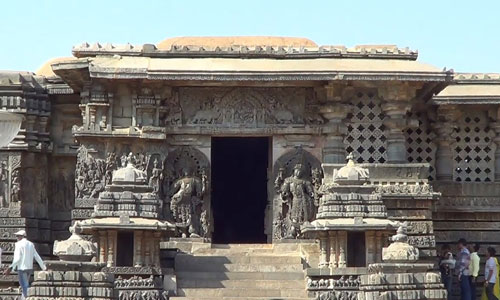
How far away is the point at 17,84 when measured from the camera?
1278 inches

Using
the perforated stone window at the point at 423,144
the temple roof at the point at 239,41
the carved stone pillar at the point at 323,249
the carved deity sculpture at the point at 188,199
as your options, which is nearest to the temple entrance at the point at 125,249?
the carved deity sculpture at the point at 188,199

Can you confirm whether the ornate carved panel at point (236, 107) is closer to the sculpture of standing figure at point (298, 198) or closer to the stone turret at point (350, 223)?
the sculpture of standing figure at point (298, 198)

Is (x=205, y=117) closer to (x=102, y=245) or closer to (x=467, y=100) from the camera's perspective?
(x=102, y=245)

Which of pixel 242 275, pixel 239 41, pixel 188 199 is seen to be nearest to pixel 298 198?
pixel 188 199

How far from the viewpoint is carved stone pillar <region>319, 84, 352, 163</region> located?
31078mm

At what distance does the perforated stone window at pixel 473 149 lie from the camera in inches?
1298

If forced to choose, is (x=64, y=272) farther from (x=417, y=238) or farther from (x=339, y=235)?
(x=417, y=238)

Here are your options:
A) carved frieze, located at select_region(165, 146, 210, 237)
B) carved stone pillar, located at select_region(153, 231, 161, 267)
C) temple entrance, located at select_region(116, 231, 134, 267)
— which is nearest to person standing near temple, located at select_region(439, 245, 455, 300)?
carved frieze, located at select_region(165, 146, 210, 237)

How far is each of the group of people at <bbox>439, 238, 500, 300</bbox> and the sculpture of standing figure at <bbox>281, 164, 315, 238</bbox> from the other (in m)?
2.92

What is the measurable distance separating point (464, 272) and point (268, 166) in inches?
194

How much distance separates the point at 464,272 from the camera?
2973 cm

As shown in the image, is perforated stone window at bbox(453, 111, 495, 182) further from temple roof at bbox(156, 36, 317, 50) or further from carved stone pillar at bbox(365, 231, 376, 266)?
temple roof at bbox(156, 36, 317, 50)

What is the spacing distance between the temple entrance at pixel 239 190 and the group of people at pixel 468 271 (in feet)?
25.2

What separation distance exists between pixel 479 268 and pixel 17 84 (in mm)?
10584
